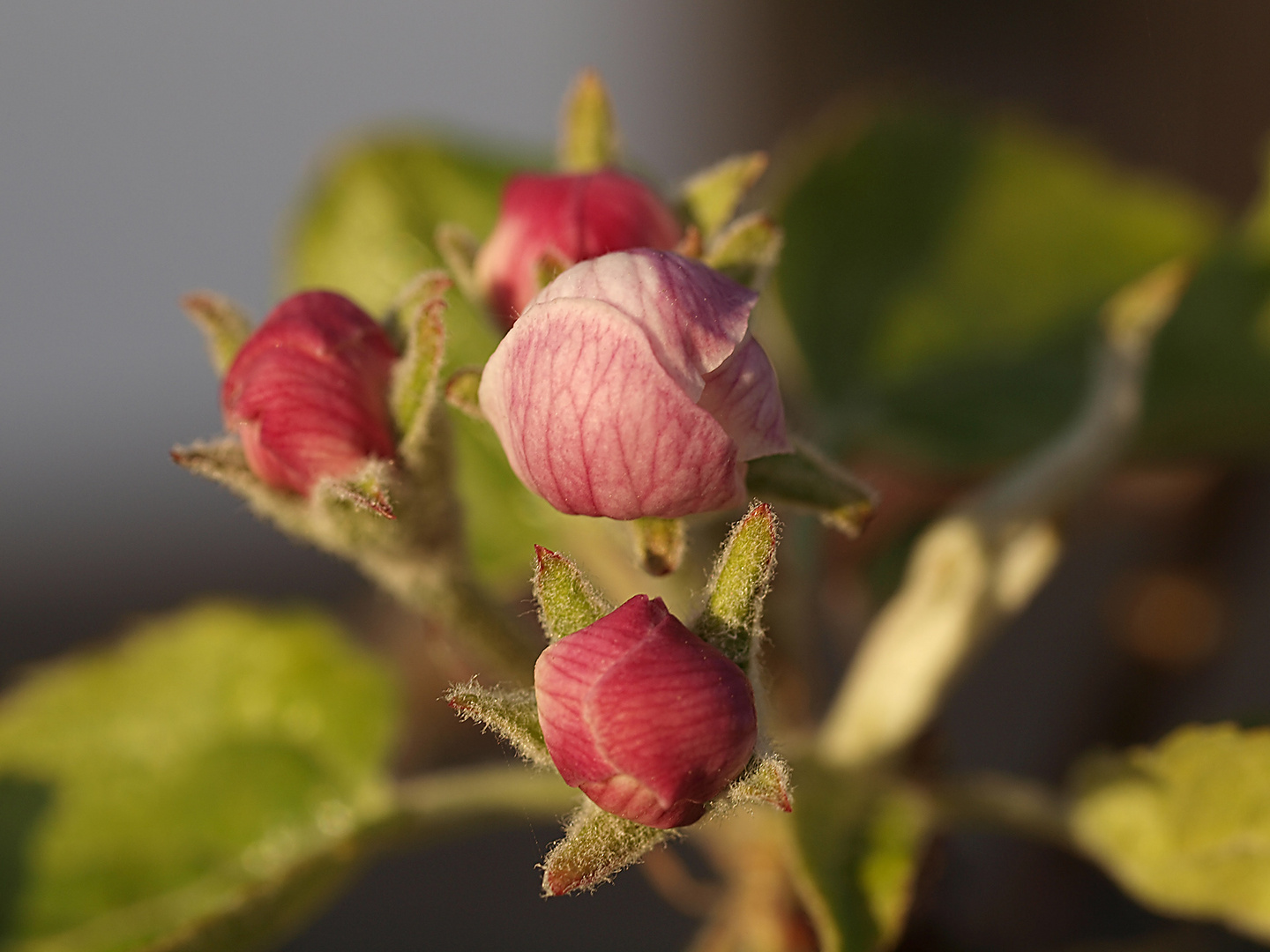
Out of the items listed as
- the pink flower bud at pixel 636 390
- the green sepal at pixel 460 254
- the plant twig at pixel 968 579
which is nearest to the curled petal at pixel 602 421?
the pink flower bud at pixel 636 390

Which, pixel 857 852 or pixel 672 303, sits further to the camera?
pixel 857 852

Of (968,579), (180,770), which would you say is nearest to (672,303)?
(968,579)

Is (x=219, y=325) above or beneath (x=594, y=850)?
above

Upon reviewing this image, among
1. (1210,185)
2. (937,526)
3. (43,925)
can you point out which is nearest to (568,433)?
(937,526)

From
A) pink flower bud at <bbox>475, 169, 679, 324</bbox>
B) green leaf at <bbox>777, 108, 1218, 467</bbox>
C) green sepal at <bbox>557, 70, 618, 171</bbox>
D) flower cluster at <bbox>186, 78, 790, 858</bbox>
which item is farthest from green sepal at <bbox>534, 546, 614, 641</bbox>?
green leaf at <bbox>777, 108, 1218, 467</bbox>

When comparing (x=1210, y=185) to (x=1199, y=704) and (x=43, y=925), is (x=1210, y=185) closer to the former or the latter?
(x=1199, y=704)

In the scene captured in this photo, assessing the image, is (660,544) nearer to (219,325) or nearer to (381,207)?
(219,325)

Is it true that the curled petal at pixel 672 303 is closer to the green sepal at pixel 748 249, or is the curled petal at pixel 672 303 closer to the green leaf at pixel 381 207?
the green sepal at pixel 748 249
